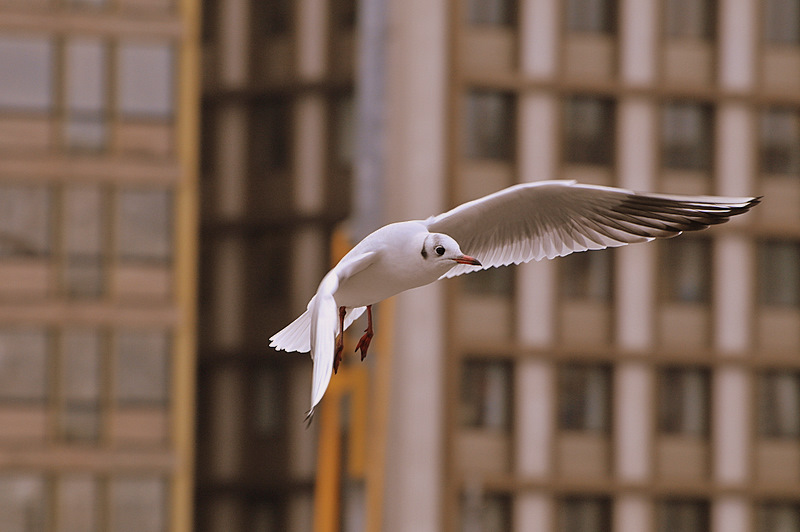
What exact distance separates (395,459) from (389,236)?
35402mm

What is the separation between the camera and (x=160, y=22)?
36438 mm

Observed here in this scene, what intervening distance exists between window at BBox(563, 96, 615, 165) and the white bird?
37.2 m

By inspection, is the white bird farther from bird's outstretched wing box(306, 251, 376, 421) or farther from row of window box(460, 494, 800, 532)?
row of window box(460, 494, 800, 532)

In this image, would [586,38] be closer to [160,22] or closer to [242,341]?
[160,22]

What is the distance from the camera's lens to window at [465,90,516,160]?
40406 millimetres

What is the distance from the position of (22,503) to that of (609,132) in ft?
64.5

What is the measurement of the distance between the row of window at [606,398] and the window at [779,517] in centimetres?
207

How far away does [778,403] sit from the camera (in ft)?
139

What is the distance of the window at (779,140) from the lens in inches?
1671

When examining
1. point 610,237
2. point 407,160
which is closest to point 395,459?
point 407,160

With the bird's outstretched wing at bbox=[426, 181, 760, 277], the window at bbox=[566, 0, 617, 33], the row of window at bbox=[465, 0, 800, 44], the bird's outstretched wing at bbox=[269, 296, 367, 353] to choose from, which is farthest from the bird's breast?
the window at bbox=[566, 0, 617, 33]

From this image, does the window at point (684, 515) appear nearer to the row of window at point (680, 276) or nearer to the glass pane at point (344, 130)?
the row of window at point (680, 276)

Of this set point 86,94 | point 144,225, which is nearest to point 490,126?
point 144,225

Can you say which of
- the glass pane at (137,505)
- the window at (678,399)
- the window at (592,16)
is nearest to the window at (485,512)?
the window at (678,399)
